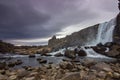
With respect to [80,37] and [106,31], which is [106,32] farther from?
[80,37]

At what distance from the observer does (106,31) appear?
8869 cm

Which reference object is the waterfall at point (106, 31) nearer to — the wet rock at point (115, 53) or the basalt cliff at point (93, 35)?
the basalt cliff at point (93, 35)

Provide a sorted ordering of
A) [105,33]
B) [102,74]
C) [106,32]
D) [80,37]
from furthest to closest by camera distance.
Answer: [80,37] → [105,33] → [106,32] → [102,74]

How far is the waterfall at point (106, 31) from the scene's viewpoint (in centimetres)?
8343

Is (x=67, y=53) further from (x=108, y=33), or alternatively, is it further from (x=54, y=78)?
(x=54, y=78)

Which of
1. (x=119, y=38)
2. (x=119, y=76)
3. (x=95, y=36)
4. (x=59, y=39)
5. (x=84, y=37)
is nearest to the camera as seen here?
(x=119, y=76)

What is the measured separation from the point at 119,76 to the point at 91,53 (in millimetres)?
47441

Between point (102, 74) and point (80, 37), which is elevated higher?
point (80, 37)

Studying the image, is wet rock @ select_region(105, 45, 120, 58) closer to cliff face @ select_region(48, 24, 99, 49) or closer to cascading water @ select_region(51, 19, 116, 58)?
cascading water @ select_region(51, 19, 116, 58)

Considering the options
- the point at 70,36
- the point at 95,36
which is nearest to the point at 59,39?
the point at 70,36

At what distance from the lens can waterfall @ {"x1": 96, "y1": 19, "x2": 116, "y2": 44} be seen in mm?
83431

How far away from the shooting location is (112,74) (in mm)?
20281

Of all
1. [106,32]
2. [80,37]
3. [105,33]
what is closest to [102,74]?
[106,32]

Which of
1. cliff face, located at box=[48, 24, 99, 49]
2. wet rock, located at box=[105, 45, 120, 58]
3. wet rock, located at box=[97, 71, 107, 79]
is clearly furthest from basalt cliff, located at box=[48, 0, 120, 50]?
wet rock, located at box=[97, 71, 107, 79]
